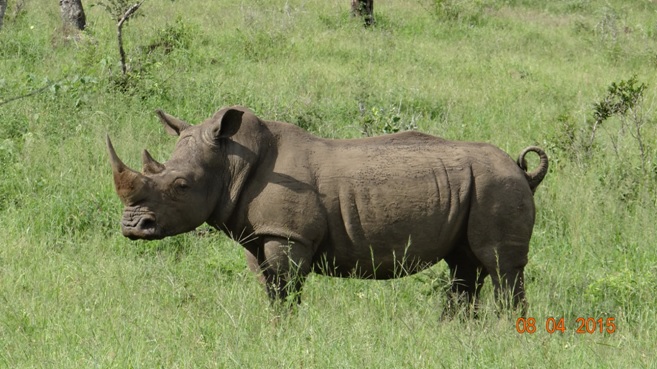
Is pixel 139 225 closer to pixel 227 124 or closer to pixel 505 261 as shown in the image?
pixel 227 124

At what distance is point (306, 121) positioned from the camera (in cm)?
1036

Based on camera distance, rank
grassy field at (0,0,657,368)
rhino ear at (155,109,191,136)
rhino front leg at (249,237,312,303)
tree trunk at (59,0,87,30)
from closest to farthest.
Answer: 1. grassy field at (0,0,657,368)
2. rhino front leg at (249,237,312,303)
3. rhino ear at (155,109,191,136)
4. tree trunk at (59,0,87,30)

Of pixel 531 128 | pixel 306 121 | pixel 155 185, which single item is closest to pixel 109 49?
pixel 306 121

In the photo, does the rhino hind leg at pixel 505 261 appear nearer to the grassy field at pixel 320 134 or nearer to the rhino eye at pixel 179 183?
the grassy field at pixel 320 134

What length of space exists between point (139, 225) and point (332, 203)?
1.08 meters

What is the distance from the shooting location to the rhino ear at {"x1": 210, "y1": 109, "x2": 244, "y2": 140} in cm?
595

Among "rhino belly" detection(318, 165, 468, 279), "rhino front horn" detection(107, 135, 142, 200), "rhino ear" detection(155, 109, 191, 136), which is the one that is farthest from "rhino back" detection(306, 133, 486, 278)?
"rhino front horn" detection(107, 135, 142, 200)

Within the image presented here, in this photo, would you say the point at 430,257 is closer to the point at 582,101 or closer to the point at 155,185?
the point at 155,185

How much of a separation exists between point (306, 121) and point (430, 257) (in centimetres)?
444

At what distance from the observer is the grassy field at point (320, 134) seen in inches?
207
